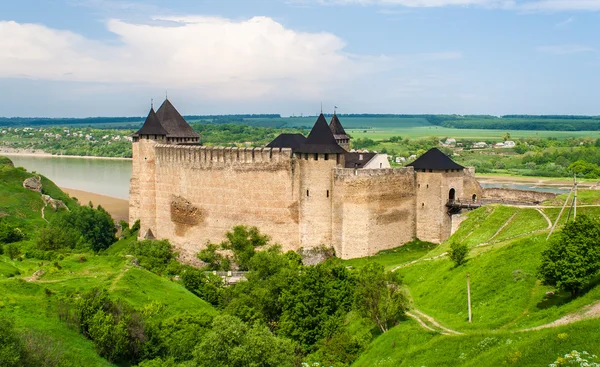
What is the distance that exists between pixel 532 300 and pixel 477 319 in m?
1.31

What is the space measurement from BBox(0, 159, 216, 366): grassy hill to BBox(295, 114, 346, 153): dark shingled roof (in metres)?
7.81

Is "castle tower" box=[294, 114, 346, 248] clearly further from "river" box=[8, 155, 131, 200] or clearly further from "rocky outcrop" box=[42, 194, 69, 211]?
"river" box=[8, 155, 131, 200]

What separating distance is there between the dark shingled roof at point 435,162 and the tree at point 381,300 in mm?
10258

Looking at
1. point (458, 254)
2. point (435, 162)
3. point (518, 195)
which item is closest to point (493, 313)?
point (458, 254)

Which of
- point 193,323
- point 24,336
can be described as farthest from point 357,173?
point 24,336

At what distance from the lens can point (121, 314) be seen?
57.4 feet

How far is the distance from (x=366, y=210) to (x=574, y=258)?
40.5 feet

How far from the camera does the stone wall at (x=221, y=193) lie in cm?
2823

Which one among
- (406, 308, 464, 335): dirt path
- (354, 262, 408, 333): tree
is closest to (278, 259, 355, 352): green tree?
(354, 262, 408, 333): tree

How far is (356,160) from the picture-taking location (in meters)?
32.6

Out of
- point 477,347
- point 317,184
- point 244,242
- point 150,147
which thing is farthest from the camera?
point 150,147

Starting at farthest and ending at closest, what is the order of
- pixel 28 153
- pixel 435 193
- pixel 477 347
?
pixel 28 153 < pixel 435 193 < pixel 477 347

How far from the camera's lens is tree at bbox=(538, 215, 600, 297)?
48.4ft

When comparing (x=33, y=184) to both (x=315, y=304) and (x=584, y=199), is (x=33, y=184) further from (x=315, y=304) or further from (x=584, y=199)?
(x=584, y=199)
